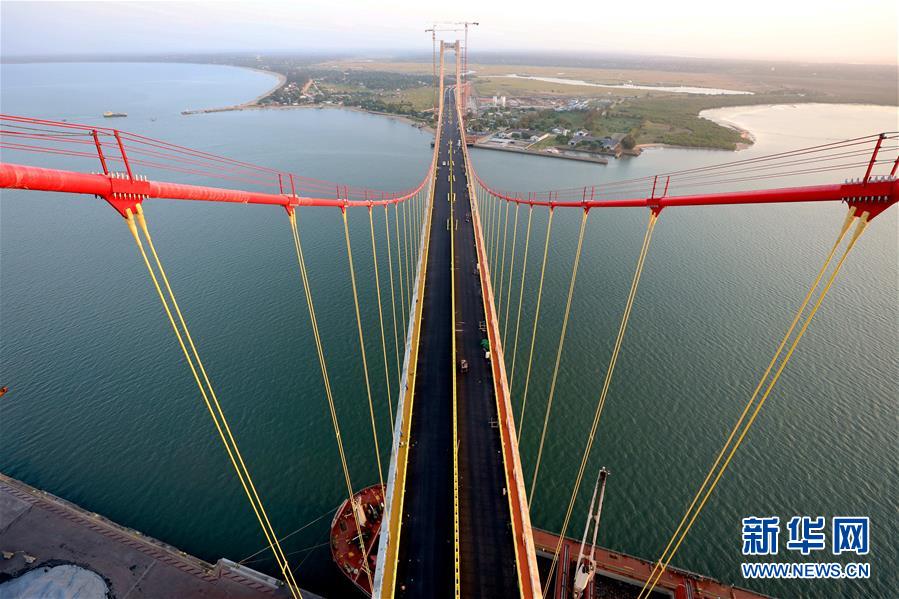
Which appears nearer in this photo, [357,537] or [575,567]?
[575,567]

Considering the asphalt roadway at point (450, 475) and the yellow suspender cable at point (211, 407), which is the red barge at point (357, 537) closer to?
the yellow suspender cable at point (211, 407)

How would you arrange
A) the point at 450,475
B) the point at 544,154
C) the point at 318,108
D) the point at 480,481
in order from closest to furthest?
the point at 480,481 → the point at 450,475 → the point at 544,154 → the point at 318,108

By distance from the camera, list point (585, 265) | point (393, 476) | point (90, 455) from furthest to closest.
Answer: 1. point (585, 265)
2. point (90, 455)
3. point (393, 476)

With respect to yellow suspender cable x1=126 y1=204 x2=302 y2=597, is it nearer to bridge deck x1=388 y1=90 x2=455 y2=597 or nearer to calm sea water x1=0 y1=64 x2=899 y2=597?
calm sea water x1=0 y1=64 x2=899 y2=597

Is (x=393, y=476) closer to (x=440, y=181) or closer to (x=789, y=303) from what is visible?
(x=789, y=303)

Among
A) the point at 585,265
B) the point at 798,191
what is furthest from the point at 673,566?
the point at 585,265

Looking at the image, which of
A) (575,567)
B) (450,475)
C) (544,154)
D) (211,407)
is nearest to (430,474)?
(450,475)

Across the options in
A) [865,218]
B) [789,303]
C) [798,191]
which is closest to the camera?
[865,218]

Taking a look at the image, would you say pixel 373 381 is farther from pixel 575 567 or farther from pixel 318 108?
pixel 318 108
